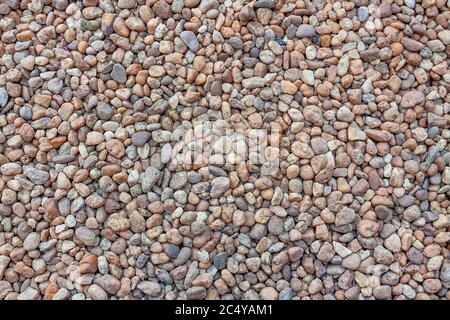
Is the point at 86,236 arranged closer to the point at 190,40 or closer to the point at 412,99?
the point at 190,40

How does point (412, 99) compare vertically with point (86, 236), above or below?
above

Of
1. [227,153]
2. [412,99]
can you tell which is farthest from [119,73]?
[412,99]

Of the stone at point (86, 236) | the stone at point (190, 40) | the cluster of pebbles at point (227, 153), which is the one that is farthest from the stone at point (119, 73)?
the stone at point (86, 236)

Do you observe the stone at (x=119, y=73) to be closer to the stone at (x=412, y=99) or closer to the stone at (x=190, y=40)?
the stone at (x=190, y=40)

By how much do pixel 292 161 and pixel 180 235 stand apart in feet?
1.47

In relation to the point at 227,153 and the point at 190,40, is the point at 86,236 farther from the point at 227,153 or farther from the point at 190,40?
the point at 190,40

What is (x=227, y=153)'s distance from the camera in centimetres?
171

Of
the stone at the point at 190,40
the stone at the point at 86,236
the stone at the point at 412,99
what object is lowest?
the stone at the point at 86,236

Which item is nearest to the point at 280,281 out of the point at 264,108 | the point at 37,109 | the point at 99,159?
the point at 264,108

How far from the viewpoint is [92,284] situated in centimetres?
166

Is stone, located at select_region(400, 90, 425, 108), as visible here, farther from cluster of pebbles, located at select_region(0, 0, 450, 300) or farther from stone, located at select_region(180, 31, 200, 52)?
stone, located at select_region(180, 31, 200, 52)

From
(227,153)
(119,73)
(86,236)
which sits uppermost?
(119,73)

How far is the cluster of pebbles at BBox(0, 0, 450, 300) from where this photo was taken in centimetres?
168

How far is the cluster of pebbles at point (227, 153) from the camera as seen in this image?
5.51 ft
